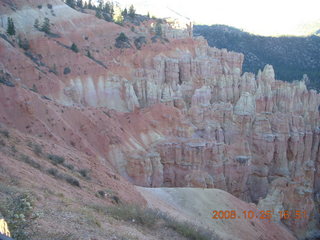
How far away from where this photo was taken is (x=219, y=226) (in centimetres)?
1599

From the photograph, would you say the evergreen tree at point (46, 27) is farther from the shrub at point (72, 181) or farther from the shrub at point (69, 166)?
the shrub at point (72, 181)

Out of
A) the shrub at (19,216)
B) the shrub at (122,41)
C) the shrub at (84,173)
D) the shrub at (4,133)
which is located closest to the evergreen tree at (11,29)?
the shrub at (122,41)

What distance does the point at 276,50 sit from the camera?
252 ft

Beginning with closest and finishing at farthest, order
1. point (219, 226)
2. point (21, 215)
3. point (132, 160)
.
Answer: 1. point (21, 215)
2. point (219, 226)
3. point (132, 160)

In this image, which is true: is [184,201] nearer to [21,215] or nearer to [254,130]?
[21,215]

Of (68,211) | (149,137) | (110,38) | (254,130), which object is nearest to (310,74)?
(254,130)

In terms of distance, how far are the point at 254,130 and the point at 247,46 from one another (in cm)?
5086

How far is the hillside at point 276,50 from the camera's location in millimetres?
69562

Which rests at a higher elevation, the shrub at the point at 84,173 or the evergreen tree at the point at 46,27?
the evergreen tree at the point at 46,27

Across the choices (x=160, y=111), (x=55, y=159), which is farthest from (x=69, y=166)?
(x=160, y=111)
